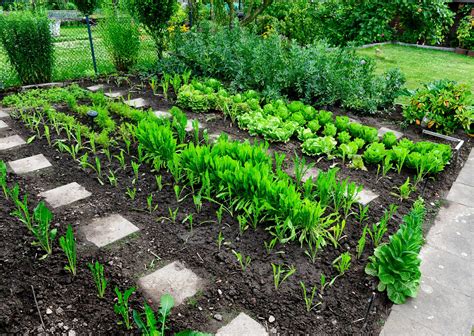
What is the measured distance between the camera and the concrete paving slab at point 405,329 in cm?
198

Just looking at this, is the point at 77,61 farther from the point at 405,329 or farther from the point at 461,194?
the point at 405,329

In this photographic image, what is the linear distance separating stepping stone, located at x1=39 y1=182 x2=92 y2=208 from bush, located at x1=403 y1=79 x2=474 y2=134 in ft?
12.5

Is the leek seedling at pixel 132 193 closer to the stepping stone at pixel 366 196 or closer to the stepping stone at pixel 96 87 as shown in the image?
the stepping stone at pixel 366 196

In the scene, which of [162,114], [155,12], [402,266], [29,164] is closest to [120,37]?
[155,12]

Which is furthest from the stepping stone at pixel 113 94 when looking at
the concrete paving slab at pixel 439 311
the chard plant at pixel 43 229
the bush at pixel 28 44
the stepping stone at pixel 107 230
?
the concrete paving slab at pixel 439 311

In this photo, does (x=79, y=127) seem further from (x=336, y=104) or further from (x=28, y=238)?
(x=336, y=104)

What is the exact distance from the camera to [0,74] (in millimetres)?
5797

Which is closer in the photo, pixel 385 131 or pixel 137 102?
pixel 385 131

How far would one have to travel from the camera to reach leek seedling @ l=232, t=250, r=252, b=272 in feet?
7.59

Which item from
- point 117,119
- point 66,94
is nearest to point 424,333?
point 117,119

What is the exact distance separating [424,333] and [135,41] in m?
6.06

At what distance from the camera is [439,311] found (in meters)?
2.12

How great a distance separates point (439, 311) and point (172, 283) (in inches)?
59.7

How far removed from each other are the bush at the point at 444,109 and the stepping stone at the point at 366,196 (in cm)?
180
